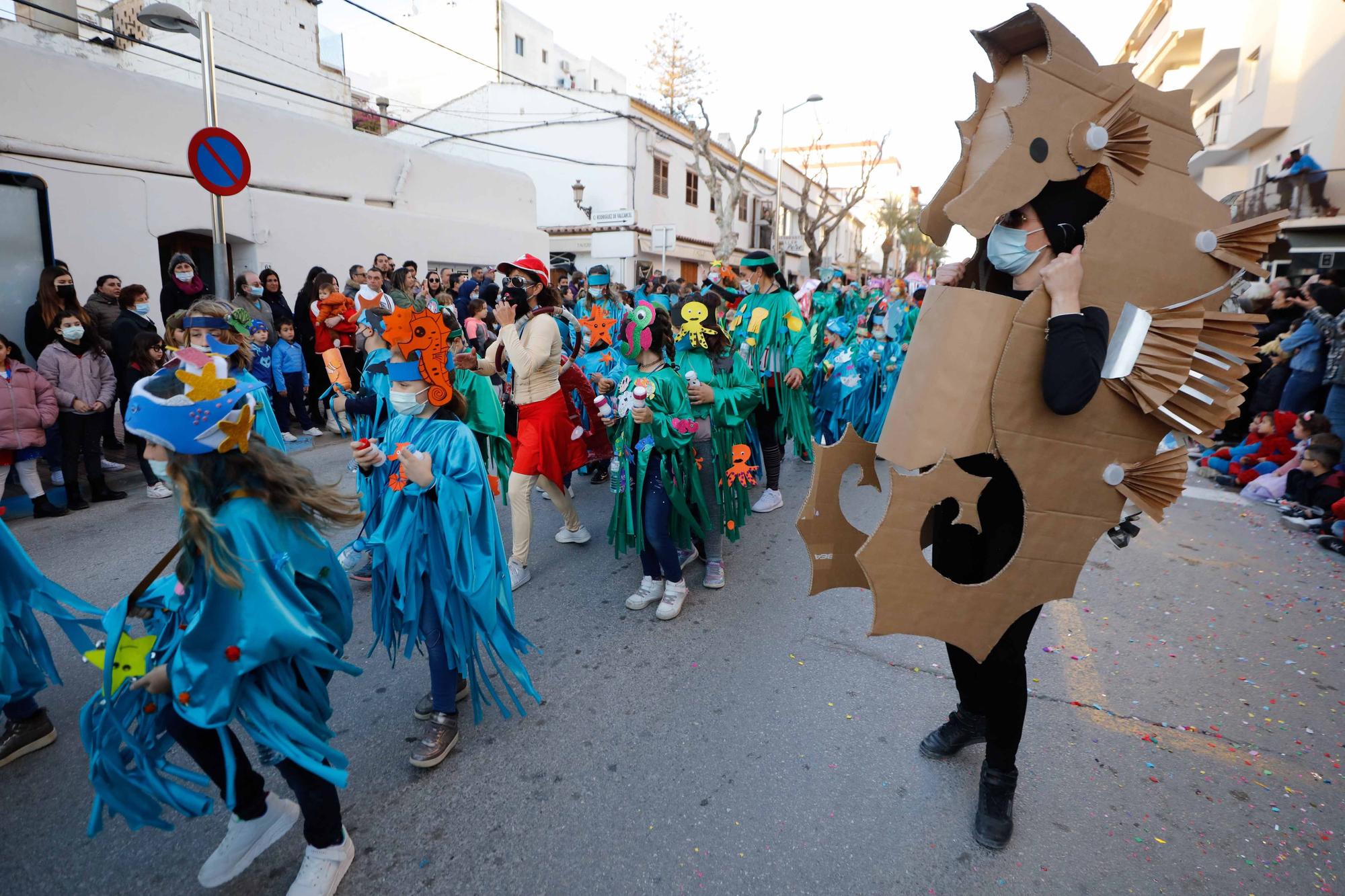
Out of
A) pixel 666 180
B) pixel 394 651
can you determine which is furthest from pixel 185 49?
pixel 394 651

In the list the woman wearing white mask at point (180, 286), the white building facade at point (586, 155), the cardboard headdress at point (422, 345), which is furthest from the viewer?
the white building facade at point (586, 155)

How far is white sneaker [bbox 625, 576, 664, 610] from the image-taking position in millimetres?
4070

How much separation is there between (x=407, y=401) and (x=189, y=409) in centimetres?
95

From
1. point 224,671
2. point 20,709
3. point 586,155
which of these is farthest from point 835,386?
point 586,155

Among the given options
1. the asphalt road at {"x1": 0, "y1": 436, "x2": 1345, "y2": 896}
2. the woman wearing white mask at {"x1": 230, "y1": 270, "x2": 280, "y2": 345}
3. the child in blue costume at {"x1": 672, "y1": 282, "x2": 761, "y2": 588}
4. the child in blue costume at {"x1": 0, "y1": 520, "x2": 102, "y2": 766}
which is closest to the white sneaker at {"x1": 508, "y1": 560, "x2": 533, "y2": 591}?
the asphalt road at {"x1": 0, "y1": 436, "x2": 1345, "y2": 896}

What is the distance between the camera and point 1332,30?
12.4m

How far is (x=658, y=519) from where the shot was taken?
153 inches

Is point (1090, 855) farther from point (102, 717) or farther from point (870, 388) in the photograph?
point (870, 388)

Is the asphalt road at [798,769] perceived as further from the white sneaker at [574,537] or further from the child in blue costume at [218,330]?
the child in blue costume at [218,330]

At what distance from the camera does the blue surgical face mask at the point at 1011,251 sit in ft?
6.34

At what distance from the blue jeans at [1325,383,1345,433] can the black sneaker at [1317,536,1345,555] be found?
1361 mm

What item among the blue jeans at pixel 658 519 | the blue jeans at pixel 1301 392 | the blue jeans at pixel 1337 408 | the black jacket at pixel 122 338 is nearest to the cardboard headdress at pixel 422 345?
the blue jeans at pixel 658 519

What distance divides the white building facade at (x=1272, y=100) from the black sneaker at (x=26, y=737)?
12907 millimetres

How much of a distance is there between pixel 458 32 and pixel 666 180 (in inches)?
438
